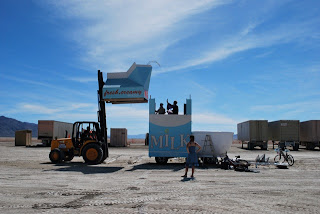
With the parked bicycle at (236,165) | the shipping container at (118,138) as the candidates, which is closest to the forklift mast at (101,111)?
the parked bicycle at (236,165)

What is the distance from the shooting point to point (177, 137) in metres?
16.8

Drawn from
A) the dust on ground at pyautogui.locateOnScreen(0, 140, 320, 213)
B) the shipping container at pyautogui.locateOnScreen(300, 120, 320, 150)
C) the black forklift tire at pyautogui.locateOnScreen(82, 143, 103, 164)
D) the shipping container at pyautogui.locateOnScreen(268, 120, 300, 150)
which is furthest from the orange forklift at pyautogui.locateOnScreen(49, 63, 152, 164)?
the shipping container at pyautogui.locateOnScreen(300, 120, 320, 150)

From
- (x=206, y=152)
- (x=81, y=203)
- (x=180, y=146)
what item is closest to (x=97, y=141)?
(x=180, y=146)

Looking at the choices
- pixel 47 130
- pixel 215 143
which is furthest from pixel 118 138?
pixel 215 143

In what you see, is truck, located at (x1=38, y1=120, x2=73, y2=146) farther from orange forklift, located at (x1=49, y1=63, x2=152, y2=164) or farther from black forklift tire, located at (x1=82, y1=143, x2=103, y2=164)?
black forklift tire, located at (x1=82, y1=143, x2=103, y2=164)

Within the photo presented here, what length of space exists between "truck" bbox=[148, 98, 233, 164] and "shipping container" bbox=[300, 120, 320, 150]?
23700 mm

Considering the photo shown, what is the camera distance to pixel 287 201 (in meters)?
7.59

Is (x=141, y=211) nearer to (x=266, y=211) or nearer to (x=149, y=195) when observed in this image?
(x=149, y=195)

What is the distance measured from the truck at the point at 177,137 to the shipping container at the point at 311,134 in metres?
23.7

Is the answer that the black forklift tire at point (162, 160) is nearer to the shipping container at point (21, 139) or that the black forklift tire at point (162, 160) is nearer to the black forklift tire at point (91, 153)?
the black forklift tire at point (91, 153)

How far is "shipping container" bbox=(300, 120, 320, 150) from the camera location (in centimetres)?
3594

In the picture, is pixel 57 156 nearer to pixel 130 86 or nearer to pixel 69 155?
pixel 69 155

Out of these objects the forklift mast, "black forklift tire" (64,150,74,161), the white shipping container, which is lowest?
"black forklift tire" (64,150,74,161)

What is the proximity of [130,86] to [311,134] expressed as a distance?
93.8 ft
